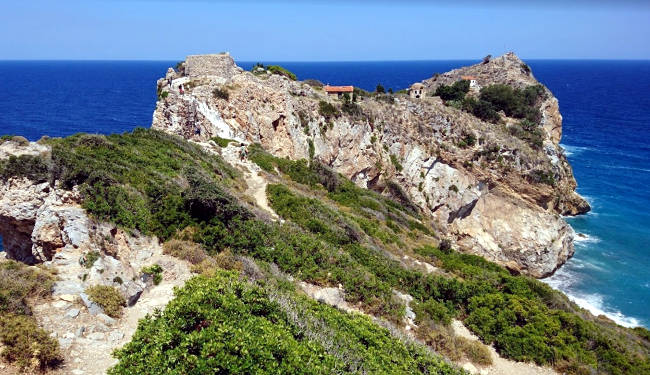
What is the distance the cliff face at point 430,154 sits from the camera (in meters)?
33.5

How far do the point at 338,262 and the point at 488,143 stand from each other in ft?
101

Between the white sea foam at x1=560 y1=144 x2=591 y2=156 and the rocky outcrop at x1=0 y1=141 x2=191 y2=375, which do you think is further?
the white sea foam at x1=560 y1=144 x2=591 y2=156

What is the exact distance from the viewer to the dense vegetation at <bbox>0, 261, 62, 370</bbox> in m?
7.84

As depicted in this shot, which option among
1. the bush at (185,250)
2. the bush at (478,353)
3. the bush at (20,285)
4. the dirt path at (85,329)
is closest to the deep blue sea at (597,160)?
the bush at (478,353)

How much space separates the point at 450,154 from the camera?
40.9 metres

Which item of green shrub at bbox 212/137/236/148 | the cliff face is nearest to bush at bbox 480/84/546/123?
the cliff face

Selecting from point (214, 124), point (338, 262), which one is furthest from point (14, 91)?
point (338, 262)

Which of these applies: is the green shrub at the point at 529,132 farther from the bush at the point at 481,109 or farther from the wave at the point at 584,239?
the wave at the point at 584,239

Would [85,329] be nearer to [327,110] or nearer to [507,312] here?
[507,312]

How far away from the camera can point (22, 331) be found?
8180mm

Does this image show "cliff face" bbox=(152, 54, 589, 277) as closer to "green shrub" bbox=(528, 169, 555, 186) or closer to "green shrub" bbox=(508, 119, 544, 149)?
"green shrub" bbox=(528, 169, 555, 186)

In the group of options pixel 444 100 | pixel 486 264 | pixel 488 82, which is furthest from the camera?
pixel 488 82

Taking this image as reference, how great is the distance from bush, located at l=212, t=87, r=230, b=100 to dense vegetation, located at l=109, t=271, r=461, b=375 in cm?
2392

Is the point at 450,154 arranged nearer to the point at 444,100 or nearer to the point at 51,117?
the point at 444,100
